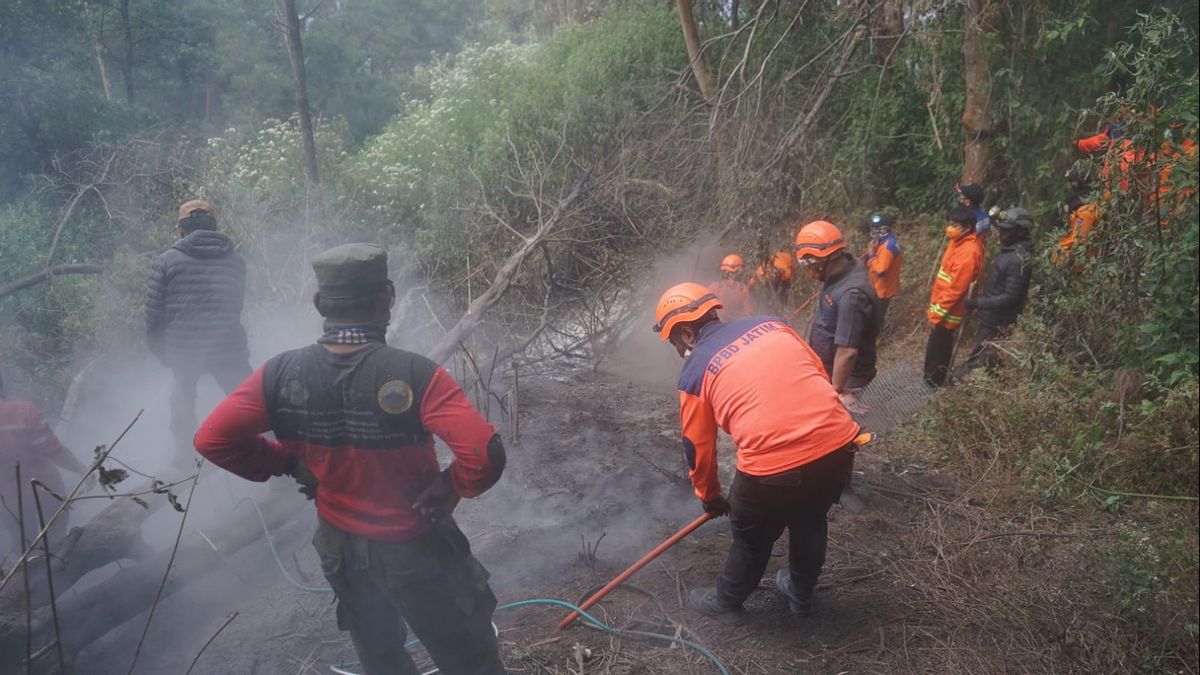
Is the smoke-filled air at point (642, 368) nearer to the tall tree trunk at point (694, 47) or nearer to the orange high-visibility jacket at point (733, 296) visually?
the tall tree trunk at point (694, 47)

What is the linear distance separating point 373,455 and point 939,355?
18.2 feet

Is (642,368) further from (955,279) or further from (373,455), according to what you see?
(373,455)

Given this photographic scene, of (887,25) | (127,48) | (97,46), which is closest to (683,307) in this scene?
(887,25)

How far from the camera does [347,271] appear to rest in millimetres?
2428

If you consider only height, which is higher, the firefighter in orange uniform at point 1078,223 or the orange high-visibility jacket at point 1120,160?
the orange high-visibility jacket at point 1120,160

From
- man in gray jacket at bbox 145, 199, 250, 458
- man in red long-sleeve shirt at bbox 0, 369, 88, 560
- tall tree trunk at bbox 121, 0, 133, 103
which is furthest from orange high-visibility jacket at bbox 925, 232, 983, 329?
tall tree trunk at bbox 121, 0, 133, 103

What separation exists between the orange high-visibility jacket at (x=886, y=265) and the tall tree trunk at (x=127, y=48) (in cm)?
1574

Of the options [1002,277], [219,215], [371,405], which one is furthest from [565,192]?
[371,405]

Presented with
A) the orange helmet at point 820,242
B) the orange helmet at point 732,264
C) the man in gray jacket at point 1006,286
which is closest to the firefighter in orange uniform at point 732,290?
the orange helmet at point 732,264

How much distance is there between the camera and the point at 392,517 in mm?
2510

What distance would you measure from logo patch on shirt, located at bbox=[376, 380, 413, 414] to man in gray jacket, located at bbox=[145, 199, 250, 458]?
11.1ft

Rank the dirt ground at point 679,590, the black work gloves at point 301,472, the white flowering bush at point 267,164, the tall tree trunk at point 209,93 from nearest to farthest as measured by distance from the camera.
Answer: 1. the black work gloves at point 301,472
2. the dirt ground at point 679,590
3. the white flowering bush at point 267,164
4. the tall tree trunk at point 209,93

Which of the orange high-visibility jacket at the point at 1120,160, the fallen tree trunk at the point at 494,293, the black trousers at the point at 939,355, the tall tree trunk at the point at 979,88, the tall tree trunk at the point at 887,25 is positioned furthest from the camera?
the tall tree trunk at the point at 887,25

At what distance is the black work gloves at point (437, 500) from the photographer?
8.19 ft
